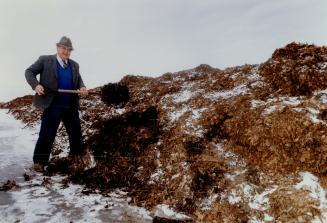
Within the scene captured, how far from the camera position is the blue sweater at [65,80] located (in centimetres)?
637

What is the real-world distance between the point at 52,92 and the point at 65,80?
0.38m

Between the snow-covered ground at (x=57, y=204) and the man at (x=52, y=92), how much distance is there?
506 mm

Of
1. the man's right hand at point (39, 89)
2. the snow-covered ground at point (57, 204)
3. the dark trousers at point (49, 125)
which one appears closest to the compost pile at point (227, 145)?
the snow-covered ground at point (57, 204)

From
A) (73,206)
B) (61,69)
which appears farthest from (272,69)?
(73,206)

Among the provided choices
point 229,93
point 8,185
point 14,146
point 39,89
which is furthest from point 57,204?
point 229,93

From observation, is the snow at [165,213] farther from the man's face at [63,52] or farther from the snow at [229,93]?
the man's face at [63,52]

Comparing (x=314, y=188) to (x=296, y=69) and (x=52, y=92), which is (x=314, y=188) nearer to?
(x=296, y=69)

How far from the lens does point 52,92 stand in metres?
6.20

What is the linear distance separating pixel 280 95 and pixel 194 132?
1671 millimetres

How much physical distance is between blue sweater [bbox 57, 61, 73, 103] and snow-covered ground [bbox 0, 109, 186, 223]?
1.40 m

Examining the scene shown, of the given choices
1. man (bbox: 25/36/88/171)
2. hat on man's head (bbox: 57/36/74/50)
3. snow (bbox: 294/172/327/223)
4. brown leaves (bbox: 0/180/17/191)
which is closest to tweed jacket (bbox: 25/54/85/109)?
man (bbox: 25/36/88/171)

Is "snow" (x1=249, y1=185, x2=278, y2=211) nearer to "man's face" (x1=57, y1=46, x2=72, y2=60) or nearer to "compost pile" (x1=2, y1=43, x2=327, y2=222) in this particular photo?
"compost pile" (x1=2, y1=43, x2=327, y2=222)

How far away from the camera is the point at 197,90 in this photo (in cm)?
815

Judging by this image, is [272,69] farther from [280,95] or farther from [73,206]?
[73,206]
